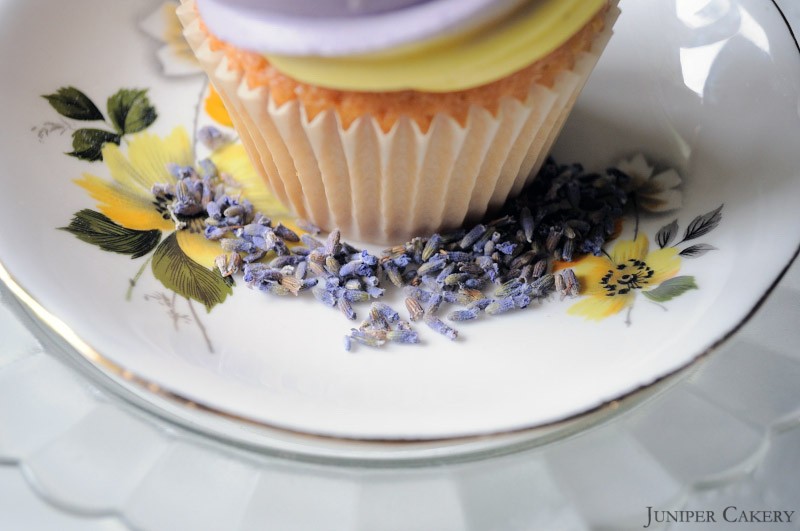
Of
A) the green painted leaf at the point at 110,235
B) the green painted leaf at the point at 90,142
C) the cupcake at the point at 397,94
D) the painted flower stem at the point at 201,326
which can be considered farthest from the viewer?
the green painted leaf at the point at 90,142

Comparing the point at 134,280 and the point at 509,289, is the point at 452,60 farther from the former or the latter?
the point at 134,280

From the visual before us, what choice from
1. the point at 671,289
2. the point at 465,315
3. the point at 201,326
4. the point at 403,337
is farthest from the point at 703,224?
the point at 201,326

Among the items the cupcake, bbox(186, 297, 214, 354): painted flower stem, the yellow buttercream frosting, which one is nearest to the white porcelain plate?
bbox(186, 297, 214, 354): painted flower stem

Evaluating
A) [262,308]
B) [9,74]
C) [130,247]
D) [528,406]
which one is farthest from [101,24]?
[528,406]

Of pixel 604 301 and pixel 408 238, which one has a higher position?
pixel 408 238

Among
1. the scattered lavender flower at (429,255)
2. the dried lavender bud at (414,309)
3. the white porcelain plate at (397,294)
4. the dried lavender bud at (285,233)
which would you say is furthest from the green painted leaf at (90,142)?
the dried lavender bud at (414,309)

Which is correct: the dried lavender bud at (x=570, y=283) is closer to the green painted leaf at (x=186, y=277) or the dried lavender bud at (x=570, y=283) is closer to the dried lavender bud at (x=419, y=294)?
the dried lavender bud at (x=419, y=294)

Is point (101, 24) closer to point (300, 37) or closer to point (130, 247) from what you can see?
point (130, 247)
